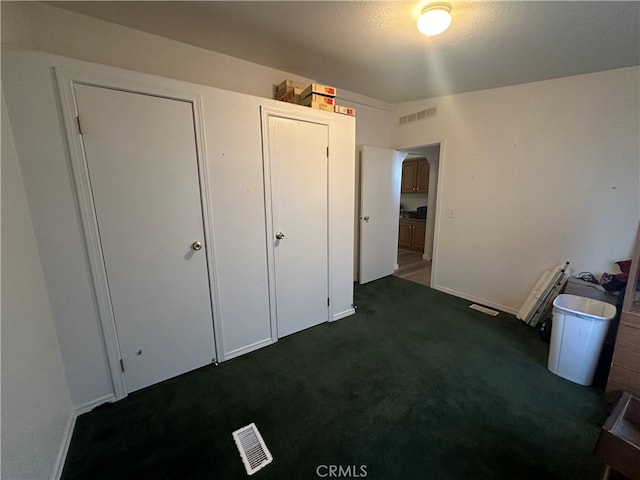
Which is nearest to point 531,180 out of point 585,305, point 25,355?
point 585,305

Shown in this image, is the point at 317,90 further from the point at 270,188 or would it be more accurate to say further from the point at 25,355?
the point at 25,355

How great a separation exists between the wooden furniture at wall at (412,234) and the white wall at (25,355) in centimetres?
532

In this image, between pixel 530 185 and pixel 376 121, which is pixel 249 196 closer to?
pixel 376 121

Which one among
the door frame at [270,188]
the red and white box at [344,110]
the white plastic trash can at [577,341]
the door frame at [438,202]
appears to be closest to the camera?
the white plastic trash can at [577,341]

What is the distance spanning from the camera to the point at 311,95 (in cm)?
224

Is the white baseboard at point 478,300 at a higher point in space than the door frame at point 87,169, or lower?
lower

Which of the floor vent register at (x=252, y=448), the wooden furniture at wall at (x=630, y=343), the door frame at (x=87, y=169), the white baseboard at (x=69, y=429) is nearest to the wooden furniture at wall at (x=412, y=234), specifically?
the wooden furniture at wall at (x=630, y=343)

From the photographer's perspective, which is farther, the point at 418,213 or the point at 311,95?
the point at 418,213

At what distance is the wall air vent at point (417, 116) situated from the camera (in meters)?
3.32

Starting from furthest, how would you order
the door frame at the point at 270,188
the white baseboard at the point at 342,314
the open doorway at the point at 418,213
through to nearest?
1. the open doorway at the point at 418,213
2. the white baseboard at the point at 342,314
3. the door frame at the point at 270,188

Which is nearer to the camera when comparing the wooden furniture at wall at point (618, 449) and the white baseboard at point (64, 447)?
the wooden furniture at wall at point (618, 449)

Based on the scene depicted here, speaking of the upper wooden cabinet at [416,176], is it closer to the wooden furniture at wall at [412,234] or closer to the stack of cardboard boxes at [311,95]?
the wooden furniture at wall at [412,234]

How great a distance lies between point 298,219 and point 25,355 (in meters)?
1.77

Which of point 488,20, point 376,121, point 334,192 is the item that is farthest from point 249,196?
point 376,121
